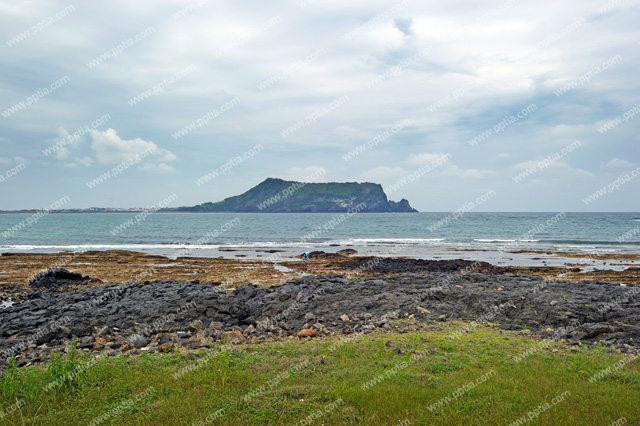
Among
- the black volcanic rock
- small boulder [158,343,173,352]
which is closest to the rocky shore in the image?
small boulder [158,343,173,352]

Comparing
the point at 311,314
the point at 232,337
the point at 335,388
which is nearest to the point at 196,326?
the point at 232,337

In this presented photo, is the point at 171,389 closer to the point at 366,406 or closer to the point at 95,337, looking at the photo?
the point at 366,406

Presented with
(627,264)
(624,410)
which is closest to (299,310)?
(624,410)

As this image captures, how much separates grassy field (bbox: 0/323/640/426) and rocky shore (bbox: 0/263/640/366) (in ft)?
6.21

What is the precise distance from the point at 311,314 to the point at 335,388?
6.30 m

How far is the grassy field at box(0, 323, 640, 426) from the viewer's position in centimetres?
659

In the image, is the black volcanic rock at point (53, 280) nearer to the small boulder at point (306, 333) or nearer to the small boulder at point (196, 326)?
the small boulder at point (196, 326)

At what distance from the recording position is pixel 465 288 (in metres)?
16.1

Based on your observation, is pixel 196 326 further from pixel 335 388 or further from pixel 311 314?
pixel 335 388

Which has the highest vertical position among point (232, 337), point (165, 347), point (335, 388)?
point (165, 347)

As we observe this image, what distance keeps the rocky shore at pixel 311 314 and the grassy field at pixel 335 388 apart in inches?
74.5

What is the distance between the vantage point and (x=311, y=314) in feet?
45.1

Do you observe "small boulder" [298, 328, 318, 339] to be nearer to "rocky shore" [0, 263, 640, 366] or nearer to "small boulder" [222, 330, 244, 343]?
"rocky shore" [0, 263, 640, 366]

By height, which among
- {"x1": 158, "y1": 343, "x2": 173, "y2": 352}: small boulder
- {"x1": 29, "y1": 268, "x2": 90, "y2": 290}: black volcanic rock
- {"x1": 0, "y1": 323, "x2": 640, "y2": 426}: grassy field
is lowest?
{"x1": 0, "y1": 323, "x2": 640, "y2": 426}: grassy field
